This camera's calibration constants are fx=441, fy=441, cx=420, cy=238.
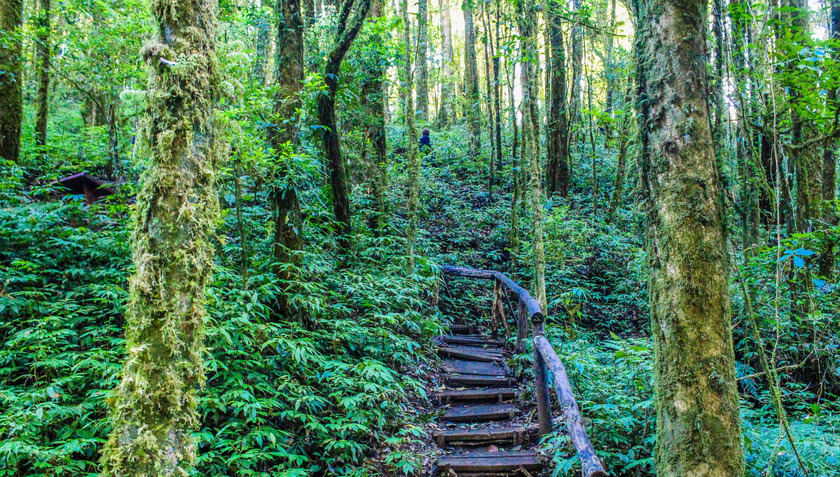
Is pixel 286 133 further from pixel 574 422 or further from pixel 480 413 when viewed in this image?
pixel 574 422

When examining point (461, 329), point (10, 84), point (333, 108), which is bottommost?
point (461, 329)

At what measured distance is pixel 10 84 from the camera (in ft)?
28.5

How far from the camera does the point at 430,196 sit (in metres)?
15.5

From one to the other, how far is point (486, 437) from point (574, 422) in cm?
233

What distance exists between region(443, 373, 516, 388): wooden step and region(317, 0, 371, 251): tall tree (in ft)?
10.9

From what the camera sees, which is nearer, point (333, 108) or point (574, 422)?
point (574, 422)

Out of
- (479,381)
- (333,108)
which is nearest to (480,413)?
(479,381)

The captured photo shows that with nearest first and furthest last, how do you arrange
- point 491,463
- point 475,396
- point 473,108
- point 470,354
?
point 491,463 < point 475,396 < point 470,354 < point 473,108

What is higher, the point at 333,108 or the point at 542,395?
the point at 333,108

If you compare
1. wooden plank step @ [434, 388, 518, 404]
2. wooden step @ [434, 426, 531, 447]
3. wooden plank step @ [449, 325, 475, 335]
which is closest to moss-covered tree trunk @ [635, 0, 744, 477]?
wooden step @ [434, 426, 531, 447]

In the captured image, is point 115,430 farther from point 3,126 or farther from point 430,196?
point 430,196

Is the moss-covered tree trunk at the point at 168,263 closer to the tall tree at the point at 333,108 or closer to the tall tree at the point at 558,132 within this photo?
the tall tree at the point at 333,108

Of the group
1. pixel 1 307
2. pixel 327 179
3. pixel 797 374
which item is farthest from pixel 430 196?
pixel 1 307

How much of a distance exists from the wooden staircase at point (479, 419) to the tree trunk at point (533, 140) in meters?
1.56
